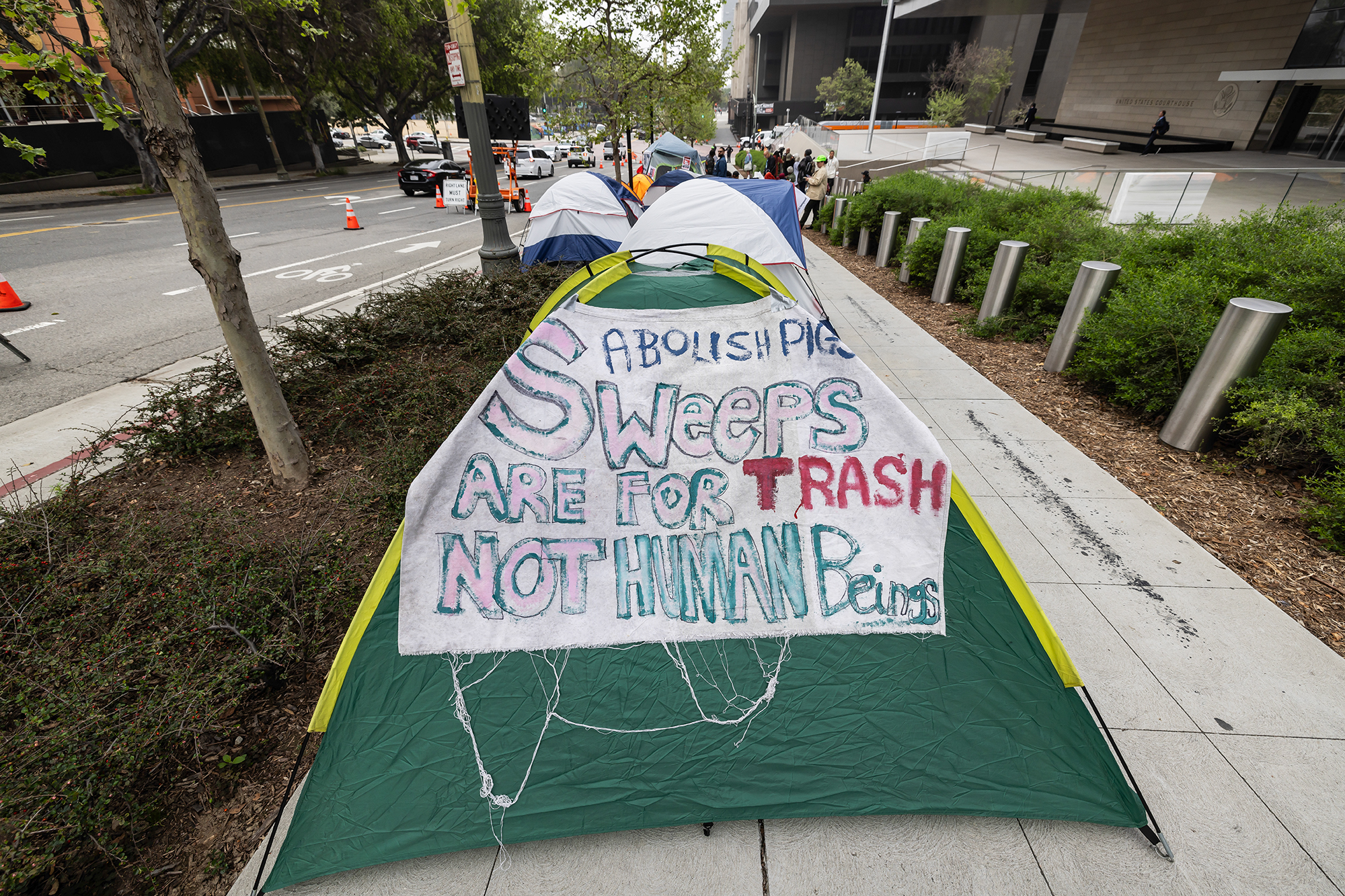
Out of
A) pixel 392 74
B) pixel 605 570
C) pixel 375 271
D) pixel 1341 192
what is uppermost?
pixel 392 74

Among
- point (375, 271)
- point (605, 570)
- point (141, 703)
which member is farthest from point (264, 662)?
point (375, 271)

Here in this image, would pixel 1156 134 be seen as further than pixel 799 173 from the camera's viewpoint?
Yes

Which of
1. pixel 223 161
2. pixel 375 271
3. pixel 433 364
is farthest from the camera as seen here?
pixel 223 161

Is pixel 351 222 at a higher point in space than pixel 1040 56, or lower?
lower

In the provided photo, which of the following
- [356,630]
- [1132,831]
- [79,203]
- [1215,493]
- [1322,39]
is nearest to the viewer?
[1132,831]

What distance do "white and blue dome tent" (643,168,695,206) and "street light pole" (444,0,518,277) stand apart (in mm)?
7195

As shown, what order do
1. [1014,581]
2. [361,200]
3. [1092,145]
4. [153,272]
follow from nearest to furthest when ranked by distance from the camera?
[1014,581]
[153,272]
[361,200]
[1092,145]

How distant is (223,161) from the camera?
92.6 feet

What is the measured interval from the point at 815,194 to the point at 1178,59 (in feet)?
67.8

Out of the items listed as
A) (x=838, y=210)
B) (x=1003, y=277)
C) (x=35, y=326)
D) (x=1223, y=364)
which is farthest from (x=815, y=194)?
(x=35, y=326)

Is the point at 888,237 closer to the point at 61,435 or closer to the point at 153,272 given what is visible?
the point at 61,435

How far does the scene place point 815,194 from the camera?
14.5 meters

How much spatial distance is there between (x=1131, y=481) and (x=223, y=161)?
38.3 metres

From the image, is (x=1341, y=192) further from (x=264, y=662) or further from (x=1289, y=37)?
(x=1289, y=37)
